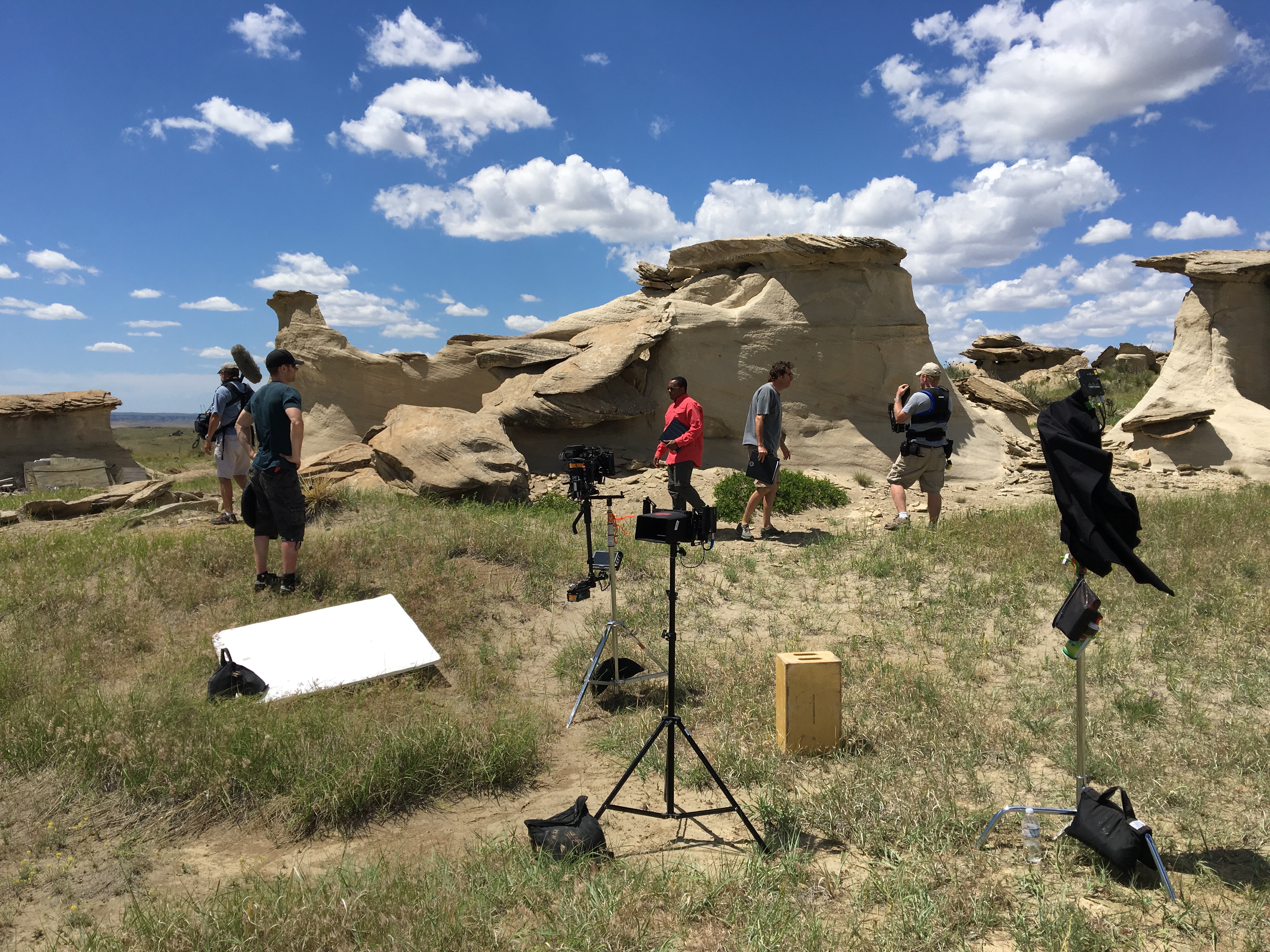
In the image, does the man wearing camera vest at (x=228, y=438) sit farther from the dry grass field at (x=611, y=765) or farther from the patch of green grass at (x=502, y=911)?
the patch of green grass at (x=502, y=911)

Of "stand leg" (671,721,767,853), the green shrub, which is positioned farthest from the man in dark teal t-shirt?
the green shrub

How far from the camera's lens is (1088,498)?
329 centimetres

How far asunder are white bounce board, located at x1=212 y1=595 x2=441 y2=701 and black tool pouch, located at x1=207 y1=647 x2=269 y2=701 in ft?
0.27

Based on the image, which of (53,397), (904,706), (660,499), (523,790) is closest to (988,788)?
(904,706)

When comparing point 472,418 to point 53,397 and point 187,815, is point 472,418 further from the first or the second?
point 53,397

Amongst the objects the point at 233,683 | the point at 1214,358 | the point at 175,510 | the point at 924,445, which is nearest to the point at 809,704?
the point at 233,683

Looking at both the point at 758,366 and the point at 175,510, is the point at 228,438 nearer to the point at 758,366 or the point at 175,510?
the point at 175,510

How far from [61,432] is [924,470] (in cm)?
1717

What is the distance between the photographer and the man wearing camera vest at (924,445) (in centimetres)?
866

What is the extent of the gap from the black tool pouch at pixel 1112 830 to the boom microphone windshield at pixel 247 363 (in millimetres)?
8326

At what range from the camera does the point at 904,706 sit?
4.85 metres

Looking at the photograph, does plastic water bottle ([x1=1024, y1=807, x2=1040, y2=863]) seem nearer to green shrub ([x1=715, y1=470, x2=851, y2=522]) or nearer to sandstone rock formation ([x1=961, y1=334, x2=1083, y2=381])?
green shrub ([x1=715, y1=470, x2=851, y2=522])

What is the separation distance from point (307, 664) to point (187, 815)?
1511 millimetres

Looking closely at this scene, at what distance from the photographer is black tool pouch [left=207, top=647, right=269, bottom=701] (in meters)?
4.95
